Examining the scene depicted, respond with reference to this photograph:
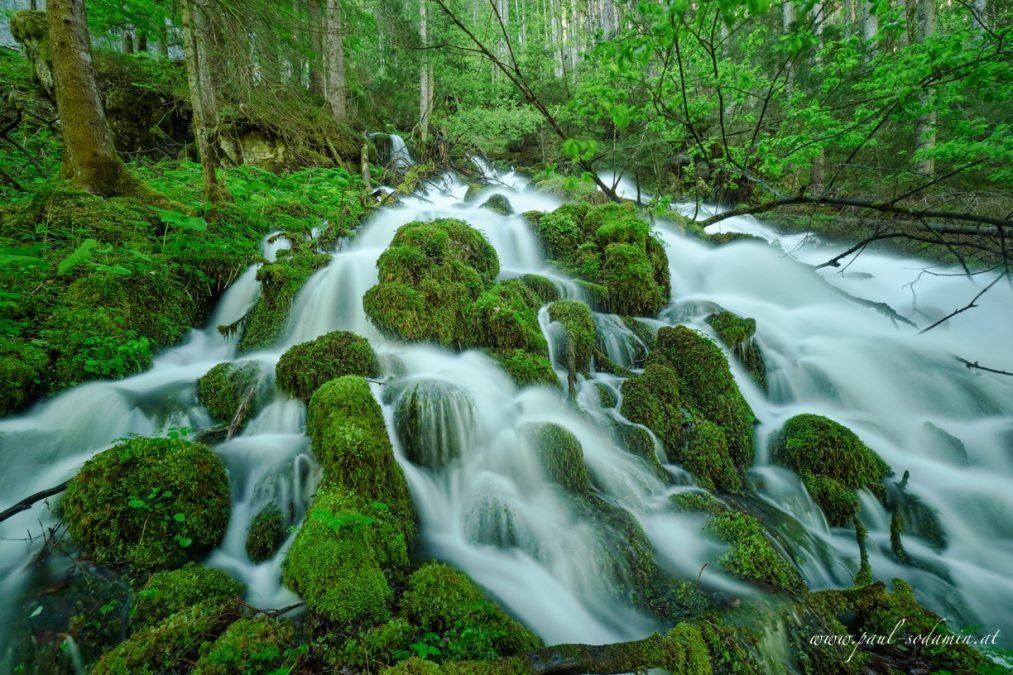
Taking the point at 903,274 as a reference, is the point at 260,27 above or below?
above

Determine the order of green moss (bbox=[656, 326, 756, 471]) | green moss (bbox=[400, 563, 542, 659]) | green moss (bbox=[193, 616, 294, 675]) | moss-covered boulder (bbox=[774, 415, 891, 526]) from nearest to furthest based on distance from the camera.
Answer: green moss (bbox=[193, 616, 294, 675]), green moss (bbox=[400, 563, 542, 659]), moss-covered boulder (bbox=[774, 415, 891, 526]), green moss (bbox=[656, 326, 756, 471])

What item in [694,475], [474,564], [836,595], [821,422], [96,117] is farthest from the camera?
[96,117]

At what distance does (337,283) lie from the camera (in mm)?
6152

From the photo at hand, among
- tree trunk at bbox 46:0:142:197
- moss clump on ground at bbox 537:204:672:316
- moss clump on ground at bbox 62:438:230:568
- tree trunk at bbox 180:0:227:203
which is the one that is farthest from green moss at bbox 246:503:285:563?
tree trunk at bbox 180:0:227:203

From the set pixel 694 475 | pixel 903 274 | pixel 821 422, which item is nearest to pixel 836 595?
pixel 694 475

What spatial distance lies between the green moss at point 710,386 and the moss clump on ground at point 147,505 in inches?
178

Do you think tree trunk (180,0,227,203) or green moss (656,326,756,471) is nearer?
green moss (656,326,756,471)

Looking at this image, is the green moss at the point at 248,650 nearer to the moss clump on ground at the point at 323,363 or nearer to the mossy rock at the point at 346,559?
the mossy rock at the point at 346,559

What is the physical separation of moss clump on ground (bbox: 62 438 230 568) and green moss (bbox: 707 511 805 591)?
3.61 m

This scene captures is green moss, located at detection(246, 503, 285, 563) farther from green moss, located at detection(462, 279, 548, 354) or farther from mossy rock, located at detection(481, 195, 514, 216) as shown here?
mossy rock, located at detection(481, 195, 514, 216)

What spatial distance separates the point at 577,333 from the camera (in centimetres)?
546

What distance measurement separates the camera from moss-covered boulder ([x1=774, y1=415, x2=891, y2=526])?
4.04 m

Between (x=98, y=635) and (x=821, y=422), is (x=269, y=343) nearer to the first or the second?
(x=98, y=635)

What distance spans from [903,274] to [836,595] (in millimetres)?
9534
